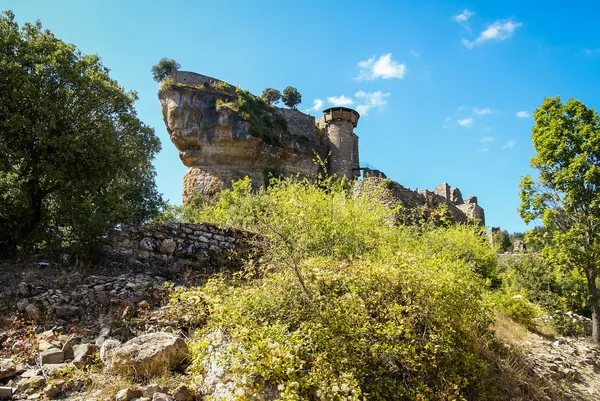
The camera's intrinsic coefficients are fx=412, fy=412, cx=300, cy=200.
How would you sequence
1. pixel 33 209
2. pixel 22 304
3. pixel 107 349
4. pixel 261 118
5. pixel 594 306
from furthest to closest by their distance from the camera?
pixel 261 118
pixel 594 306
pixel 33 209
pixel 22 304
pixel 107 349

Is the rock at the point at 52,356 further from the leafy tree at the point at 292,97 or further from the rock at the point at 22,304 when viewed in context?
the leafy tree at the point at 292,97

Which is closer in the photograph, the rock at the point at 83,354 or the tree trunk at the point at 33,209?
the rock at the point at 83,354

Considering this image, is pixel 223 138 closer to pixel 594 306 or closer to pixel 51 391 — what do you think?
pixel 594 306

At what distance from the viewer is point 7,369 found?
162 inches

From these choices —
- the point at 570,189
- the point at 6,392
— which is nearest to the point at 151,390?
the point at 6,392

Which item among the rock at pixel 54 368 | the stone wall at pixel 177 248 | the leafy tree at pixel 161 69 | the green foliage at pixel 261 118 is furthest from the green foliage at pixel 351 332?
the leafy tree at pixel 161 69

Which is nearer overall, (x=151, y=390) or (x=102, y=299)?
(x=151, y=390)

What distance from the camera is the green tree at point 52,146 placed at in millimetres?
7445

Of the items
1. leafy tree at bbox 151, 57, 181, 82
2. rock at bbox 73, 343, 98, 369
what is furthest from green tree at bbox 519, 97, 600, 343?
leafy tree at bbox 151, 57, 181, 82

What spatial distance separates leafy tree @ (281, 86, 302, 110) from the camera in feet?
109

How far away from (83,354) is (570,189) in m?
9.58

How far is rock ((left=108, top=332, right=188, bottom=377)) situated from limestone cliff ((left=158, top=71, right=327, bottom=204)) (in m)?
17.0

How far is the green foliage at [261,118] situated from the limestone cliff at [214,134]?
0.18ft

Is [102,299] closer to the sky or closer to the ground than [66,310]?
closer to the sky
